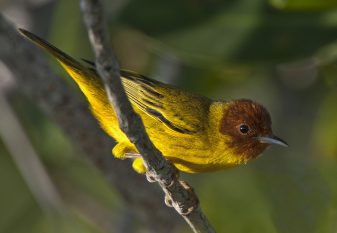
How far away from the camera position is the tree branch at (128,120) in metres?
1.99

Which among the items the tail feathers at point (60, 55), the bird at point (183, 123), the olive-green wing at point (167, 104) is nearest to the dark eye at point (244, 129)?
the bird at point (183, 123)

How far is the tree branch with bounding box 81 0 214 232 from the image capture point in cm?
199

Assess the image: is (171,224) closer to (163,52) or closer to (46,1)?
(163,52)

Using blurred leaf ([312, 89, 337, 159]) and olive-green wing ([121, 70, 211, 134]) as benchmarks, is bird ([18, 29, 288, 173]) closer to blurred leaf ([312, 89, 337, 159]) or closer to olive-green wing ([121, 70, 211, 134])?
olive-green wing ([121, 70, 211, 134])

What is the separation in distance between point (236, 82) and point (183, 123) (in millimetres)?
1923

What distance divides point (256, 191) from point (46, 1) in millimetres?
2464

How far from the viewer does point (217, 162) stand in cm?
402

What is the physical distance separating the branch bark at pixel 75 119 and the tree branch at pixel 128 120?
1.11m

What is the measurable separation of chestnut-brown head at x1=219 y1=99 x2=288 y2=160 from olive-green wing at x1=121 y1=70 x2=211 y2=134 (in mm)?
155

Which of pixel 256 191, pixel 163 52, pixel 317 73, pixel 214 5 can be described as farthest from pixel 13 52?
pixel 317 73

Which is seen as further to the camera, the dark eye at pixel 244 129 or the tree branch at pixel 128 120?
the dark eye at pixel 244 129

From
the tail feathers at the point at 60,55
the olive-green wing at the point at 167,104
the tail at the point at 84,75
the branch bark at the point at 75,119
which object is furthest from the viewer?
the branch bark at the point at 75,119

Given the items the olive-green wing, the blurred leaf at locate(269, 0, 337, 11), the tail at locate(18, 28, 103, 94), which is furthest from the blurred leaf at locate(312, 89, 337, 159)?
the tail at locate(18, 28, 103, 94)

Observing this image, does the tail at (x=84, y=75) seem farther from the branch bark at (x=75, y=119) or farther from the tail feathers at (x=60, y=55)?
the branch bark at (x=75, y=119)
